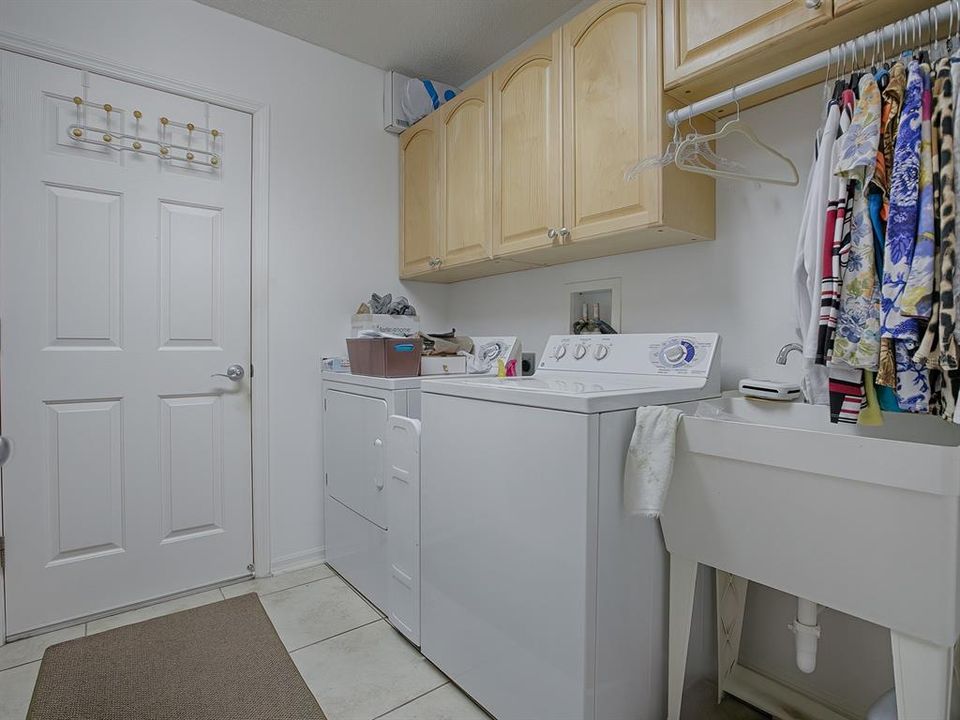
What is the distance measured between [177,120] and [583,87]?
1.68 metres

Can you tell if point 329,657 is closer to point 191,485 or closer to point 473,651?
point 473,651

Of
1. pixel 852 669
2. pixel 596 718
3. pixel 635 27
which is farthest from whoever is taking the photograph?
pixel 635 27

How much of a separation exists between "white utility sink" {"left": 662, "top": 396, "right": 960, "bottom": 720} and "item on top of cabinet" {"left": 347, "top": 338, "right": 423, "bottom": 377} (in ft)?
3.81

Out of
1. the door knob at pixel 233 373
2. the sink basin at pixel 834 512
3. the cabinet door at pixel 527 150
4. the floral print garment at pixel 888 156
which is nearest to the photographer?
the sink basin at pixel 834 512

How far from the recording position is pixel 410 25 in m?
2.33

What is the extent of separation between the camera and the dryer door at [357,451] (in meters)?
2.03

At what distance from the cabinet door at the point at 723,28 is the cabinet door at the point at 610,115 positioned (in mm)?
61

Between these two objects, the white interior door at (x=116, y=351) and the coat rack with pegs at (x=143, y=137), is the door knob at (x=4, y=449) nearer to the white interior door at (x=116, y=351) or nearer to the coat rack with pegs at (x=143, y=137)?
the white interior door at (x=116, y=351)

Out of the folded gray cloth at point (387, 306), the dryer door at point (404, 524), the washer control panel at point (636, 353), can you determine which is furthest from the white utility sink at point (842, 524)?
the folded gray cloth at point (387, 306)

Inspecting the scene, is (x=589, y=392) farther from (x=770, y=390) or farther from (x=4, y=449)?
(x=4, y=449)

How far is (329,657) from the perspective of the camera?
179 cm

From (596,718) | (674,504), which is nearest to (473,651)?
(596,718)

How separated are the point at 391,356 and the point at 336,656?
3.56 feet

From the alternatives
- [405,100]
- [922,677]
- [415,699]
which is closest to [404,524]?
[415,699]
